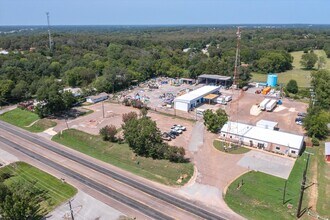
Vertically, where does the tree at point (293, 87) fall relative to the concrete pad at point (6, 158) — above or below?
above

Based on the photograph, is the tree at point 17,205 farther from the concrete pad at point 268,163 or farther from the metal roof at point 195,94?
the metal roof at point 195,94

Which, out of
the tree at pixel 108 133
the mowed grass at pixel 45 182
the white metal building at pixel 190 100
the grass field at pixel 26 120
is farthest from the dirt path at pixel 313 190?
the grass field at pixel 26 120

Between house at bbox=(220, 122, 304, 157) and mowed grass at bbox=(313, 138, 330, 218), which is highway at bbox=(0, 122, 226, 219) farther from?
house at bbox=(220, 122, 304, 157)

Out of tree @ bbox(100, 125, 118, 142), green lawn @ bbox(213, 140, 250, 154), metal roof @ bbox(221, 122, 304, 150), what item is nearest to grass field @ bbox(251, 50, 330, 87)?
metal roof @ bbox(221, 122, 304, 150)

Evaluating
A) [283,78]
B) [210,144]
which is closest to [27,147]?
[210,144]

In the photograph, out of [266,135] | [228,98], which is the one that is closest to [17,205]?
[266,135]

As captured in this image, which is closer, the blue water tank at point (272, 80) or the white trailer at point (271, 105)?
the white trailer at point (271, 105)
